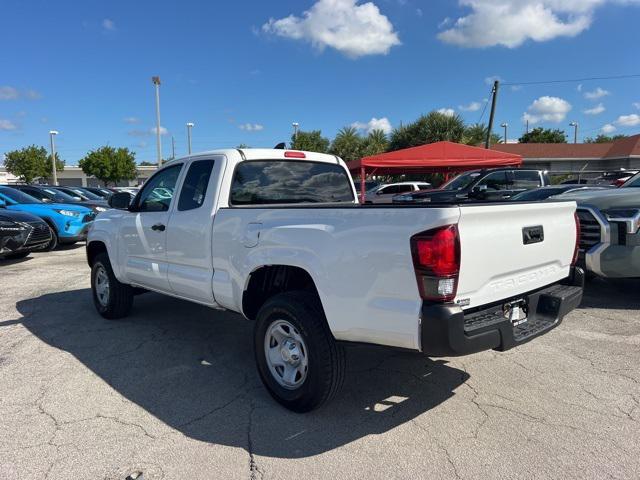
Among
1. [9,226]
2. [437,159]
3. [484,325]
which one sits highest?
[437,159]

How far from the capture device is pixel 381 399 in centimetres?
367

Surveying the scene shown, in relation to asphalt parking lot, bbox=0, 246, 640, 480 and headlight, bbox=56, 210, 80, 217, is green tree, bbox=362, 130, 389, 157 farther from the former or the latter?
asphalt parking lot, bbox=0, 246, 640, 480

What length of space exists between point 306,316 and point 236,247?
927 mm

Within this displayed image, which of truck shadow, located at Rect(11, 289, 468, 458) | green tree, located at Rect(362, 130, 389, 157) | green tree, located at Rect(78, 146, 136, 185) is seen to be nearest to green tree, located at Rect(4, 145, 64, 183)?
green tree, located at Rect(78, 146, 136, 185)

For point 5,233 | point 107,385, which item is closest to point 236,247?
point 107,385

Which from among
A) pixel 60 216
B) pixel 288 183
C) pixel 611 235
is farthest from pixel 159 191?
pixel 60 216

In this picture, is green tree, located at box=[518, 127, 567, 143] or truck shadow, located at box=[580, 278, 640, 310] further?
green tree, located at box=[518, 127, 567, 143]

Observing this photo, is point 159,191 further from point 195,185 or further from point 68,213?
point 68,213

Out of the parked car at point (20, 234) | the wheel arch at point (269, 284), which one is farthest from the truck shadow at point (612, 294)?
the parked car at point (20, 234)

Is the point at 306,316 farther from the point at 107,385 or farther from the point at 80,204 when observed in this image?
the point at 80,204

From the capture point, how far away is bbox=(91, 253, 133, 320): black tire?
5.77 meters

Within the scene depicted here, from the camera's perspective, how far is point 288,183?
4.62 m

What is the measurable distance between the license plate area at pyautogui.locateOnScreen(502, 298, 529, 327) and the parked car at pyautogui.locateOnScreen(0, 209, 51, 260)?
32.7 ft

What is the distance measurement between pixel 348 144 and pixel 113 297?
42.3 metres
